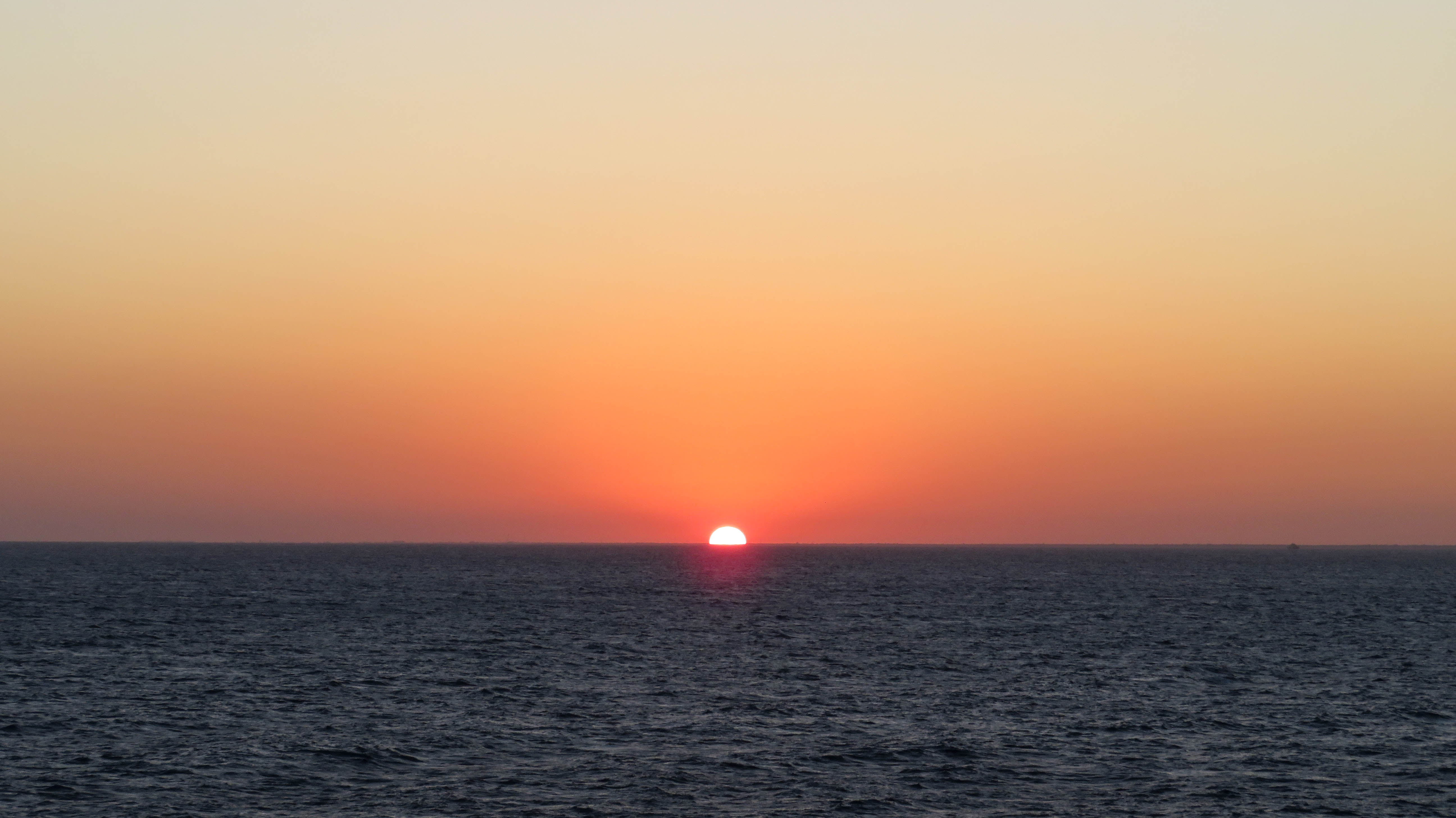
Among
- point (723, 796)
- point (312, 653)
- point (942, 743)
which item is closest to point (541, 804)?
point (723, 796)

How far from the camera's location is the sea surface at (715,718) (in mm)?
48375

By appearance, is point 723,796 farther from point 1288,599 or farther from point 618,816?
point 1288,599

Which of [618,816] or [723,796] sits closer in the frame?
[618,816]

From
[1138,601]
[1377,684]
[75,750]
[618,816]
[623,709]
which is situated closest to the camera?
[618,816]

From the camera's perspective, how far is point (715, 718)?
64.7 meters

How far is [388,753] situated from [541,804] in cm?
1120

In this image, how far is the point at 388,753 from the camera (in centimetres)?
5528

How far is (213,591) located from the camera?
556 ft

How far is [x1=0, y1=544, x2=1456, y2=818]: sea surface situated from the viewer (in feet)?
159

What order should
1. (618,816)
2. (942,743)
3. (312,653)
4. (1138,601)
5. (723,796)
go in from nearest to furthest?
(618,816) → (723,796) → (942,743) → (312,653) → (1138,601)

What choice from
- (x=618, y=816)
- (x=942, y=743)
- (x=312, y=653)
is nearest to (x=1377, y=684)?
(x=942, y=743)

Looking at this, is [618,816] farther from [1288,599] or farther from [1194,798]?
[1288,599]

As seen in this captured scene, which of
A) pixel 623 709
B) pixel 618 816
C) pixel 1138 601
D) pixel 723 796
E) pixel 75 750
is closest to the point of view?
pixel 618 816

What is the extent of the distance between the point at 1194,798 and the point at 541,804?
75.7 ft
